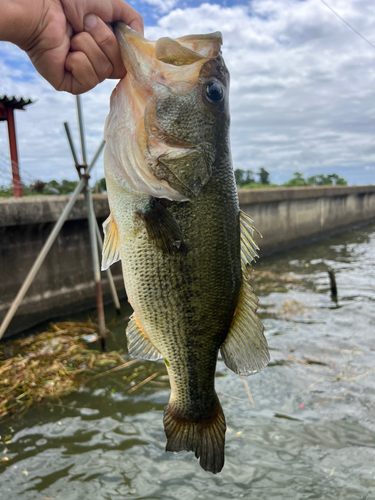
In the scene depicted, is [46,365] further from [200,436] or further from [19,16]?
[19,16]

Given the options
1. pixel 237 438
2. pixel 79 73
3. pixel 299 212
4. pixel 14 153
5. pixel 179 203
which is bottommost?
pixel 237 438

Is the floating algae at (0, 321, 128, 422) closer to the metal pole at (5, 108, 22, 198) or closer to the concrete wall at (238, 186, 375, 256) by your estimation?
the metal pole at (5, 108, 22, 198)

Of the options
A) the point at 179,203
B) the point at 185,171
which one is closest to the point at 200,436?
the point at 179,203

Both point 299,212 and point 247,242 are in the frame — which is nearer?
point 247,242

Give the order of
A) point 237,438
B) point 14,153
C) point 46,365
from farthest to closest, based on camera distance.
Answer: point 14,153 < point 46,365 < point 237,438

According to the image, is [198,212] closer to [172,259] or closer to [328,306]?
[172,259]

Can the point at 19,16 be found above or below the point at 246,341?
above

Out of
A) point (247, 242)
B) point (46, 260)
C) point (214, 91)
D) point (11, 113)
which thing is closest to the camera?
point (214, 91)

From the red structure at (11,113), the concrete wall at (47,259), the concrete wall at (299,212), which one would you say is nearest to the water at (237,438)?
the concrete wall at (47,259)
